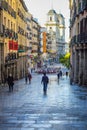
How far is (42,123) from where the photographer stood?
18.6m

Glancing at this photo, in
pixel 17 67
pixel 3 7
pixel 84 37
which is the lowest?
pixel 17 67

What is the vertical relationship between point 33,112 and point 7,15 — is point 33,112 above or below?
below

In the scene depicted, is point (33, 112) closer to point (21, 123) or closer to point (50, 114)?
point (50, 114)

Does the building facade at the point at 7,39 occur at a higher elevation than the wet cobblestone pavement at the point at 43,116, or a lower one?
higher

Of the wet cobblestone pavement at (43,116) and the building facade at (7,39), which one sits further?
the building facade at (7,39)

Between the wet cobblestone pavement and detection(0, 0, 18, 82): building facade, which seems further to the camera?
detection(0, 0, 18, 82): building facade

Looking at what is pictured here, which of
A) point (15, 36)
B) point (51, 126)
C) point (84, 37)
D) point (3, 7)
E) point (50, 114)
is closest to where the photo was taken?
point (51, 126)

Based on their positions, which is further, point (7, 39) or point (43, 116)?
point (7, 39)

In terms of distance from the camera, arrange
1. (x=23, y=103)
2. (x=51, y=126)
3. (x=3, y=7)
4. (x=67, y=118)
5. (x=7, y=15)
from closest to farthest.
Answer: (x=51, y=126), (x=67, y=118), (x=23, y=103), (x=3, y=7), (x=7, y=15)

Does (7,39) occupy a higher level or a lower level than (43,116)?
higher

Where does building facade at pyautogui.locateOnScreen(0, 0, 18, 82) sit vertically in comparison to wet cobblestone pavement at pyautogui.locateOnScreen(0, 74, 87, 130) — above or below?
above

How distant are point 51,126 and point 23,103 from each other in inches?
341

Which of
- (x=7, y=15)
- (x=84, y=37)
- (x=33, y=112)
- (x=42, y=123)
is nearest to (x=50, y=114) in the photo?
(x=33, y=112)

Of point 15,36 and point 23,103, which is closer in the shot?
point 23,103
